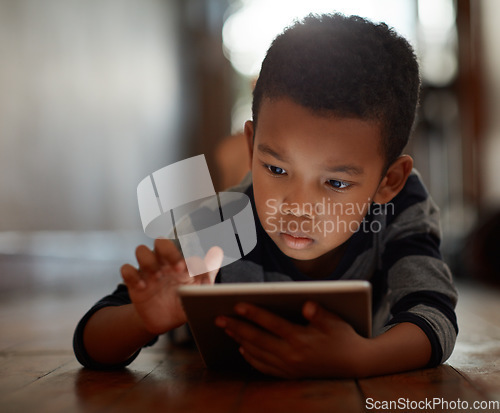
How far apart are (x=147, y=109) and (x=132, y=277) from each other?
2.69 m

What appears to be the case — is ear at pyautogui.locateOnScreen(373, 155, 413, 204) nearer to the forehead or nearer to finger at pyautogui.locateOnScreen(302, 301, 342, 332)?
A: the forehead

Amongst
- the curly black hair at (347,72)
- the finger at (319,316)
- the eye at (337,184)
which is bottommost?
the finger at (319,316)

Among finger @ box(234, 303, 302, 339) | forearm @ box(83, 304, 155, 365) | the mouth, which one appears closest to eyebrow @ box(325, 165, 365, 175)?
the mouth

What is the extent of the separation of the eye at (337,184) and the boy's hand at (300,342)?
0.19 meters

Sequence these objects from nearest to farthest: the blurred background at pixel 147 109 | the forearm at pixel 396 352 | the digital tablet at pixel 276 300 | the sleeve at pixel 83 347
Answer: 1. the digital tablet at pixel 276 300
2. the forearm at pixel 396 352
3. the sleeve at pixel 83 347
4. the blurred background at pixel 147 109

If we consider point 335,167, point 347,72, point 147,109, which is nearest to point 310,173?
point 335,167

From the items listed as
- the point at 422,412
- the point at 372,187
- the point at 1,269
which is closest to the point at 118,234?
the point at 1,269

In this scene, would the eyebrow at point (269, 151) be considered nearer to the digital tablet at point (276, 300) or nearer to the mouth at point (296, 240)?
the mouth at point (296, 240)

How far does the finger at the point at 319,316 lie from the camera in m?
0.59

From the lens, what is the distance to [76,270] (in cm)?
260

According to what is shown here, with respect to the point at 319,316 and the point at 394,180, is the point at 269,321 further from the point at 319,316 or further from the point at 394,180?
the point at 394,180

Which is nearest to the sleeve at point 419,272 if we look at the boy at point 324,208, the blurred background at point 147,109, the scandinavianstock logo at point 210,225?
the boy at point 324,208

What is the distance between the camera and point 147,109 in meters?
3.21

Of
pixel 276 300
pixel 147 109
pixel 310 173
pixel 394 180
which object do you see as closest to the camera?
pixel 276 300
